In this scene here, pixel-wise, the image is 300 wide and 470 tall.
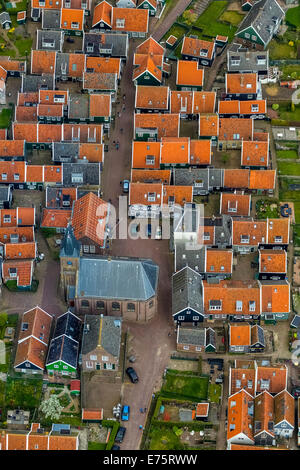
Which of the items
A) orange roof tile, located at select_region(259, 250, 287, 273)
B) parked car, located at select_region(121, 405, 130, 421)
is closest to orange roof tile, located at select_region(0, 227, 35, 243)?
parked car, located at select_region(121, 405, 130, 421)

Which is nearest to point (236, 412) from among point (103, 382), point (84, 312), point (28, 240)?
point (103, 382)

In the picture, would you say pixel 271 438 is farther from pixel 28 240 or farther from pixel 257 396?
pixel 28 240

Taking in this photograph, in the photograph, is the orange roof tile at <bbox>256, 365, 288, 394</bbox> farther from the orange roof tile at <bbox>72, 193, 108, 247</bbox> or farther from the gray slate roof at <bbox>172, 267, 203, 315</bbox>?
the orange roof tile at <bbox>72, 193, 108, 247</bbox>

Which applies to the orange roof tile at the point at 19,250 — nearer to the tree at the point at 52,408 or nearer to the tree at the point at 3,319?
the tree at the point at 3,319

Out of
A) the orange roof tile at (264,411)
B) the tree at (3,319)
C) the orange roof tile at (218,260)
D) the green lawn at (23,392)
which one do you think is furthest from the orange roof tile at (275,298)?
the tree at (3,319)

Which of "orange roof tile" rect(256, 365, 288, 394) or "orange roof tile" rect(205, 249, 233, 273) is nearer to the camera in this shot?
"orange roof tile" rect(256, 365, 288, 394)

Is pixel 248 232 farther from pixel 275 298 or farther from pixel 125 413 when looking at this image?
pixel 125 413
